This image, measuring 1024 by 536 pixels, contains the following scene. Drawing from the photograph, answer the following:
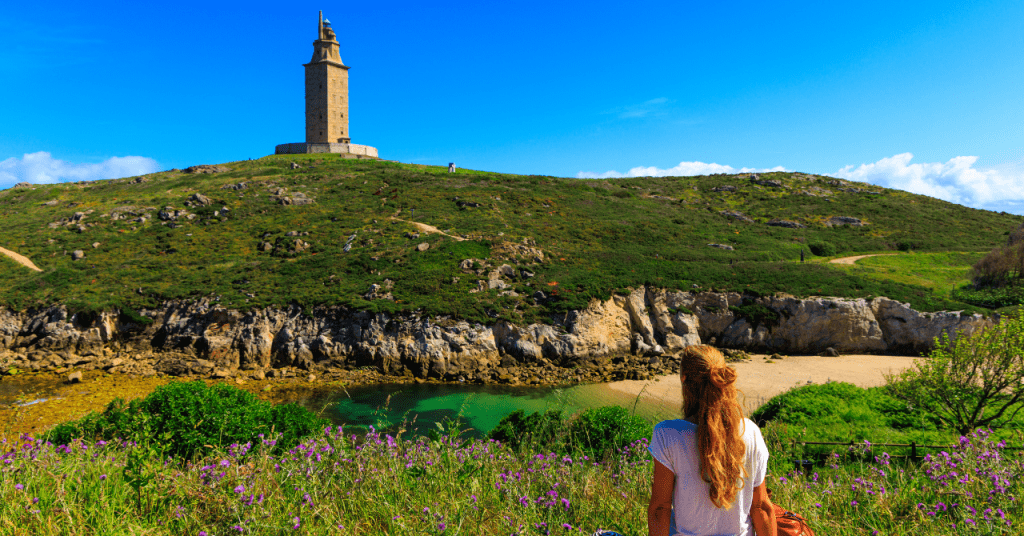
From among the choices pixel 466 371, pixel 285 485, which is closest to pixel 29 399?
pixel 466 371

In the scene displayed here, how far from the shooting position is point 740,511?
2.97 meters

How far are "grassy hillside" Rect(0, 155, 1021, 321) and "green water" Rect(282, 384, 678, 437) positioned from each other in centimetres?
605

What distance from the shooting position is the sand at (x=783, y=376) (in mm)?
23094

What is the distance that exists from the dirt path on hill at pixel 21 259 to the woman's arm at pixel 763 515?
53415 mm

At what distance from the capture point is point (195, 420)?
9.25 m

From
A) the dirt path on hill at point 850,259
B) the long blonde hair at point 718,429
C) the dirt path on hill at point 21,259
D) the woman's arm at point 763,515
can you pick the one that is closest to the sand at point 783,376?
the woman's arm at point 763,515

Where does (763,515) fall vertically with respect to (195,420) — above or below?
above

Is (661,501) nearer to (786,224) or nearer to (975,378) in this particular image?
(975,378)

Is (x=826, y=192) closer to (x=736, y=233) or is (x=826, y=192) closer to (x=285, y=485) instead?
(x=736, y=233)

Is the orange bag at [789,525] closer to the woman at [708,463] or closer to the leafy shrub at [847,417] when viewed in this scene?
the woman at [708,463]

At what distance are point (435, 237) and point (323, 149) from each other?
55.7 metres

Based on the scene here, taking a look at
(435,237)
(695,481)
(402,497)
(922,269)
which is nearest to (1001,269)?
(922,269)

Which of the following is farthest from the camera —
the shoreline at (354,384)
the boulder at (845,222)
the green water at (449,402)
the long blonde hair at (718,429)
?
the boulder at (845,222)

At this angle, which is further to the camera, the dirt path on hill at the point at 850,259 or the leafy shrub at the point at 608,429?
the dirt path on hill at the point at 850,259
